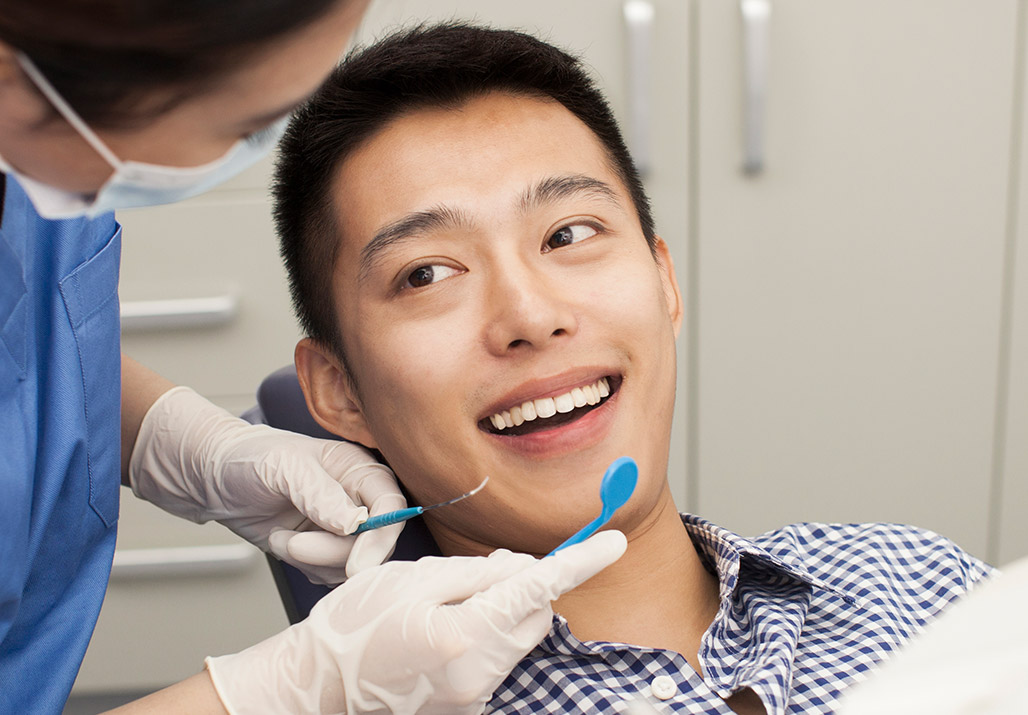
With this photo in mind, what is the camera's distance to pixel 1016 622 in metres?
0.46

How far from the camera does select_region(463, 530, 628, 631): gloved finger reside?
2.84 feet

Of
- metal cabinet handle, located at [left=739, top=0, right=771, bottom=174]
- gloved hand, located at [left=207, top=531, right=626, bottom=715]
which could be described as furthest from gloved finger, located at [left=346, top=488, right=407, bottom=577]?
metal cabinet handle, located at [left=739, top=0, right=771, bottom=174]

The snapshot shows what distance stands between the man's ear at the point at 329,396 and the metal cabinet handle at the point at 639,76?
3.02ft

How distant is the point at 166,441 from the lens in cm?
126

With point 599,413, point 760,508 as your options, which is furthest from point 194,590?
point 599,413

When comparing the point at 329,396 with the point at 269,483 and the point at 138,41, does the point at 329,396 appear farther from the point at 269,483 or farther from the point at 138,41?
the point at 138,41

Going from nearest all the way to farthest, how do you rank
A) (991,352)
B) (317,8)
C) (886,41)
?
(317,8), (886,41), (991,352)

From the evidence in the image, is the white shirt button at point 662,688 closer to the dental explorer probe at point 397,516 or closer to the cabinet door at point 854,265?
the dental explorer probe at point 397,516

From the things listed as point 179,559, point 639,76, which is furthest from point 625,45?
point 179,559

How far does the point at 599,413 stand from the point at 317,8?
571mm

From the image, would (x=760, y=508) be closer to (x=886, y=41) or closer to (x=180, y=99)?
(x=886, y=41)

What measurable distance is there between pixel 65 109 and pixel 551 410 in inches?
22.3

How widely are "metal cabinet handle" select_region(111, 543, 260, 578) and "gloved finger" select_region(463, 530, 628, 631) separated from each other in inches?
52.8

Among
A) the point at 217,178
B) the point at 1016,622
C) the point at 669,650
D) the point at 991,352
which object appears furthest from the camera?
the point at 991,352
